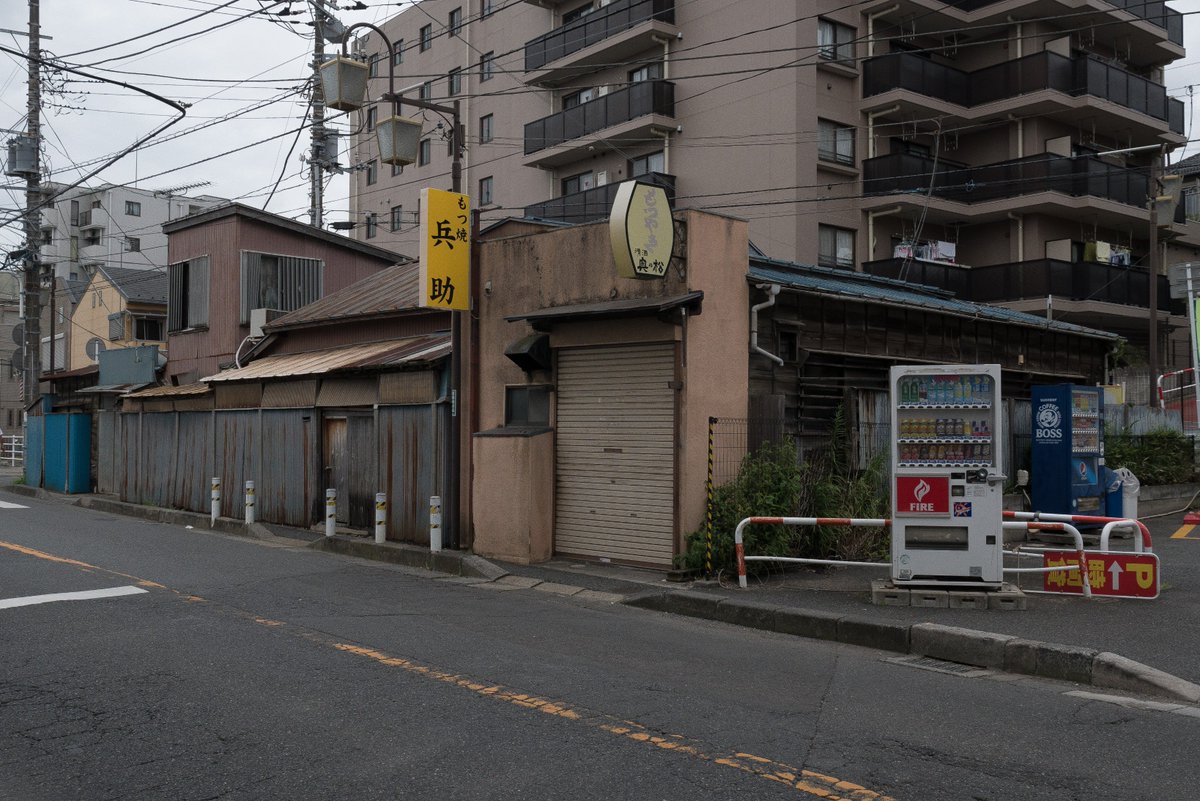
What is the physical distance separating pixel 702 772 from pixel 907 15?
29558 millimetres

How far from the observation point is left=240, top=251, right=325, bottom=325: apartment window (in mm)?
25000

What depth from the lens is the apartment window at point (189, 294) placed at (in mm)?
25844

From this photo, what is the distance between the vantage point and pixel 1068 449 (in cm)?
1608

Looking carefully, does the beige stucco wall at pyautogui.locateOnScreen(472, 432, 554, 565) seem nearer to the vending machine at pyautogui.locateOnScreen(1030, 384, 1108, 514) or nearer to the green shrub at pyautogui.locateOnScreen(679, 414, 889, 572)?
the green shrub at pyautogui.locateOnScreen(679, 414, 889, 572)

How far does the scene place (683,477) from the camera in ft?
42.0

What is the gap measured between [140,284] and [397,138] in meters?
35.3

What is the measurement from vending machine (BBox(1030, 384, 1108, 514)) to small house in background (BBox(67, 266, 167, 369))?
117 ft

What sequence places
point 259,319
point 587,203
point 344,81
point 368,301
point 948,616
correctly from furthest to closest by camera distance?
point 587,203, point 259,319, point 368,301, point 344,81, point 948,616

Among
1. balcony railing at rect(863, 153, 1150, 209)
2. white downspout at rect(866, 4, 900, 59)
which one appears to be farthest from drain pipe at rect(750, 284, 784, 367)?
white downspout at rect(866, 4, 900, 59)

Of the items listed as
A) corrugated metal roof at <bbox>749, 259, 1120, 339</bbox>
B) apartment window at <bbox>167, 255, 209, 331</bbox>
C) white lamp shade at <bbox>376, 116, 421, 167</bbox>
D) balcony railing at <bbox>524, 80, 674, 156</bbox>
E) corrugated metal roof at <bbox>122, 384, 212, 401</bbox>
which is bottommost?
corrugated metal roof at <bbox>122, 384, 212, 401</bbox>

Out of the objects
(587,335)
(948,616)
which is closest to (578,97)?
(587,335)

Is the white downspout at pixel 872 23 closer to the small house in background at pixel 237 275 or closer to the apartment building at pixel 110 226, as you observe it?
the small house in background at pixel 237 275

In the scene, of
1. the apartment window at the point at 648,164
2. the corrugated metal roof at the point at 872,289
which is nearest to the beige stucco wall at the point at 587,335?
the corrugated metal roof at the point at 872,289

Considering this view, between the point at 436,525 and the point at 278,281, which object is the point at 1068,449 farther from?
the point at 278,281
